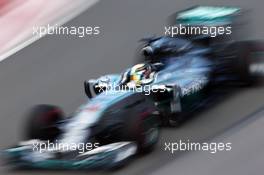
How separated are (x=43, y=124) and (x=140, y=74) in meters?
0.93

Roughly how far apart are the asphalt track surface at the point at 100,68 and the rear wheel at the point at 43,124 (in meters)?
0.31

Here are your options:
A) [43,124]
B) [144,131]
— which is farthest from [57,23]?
[144,131]

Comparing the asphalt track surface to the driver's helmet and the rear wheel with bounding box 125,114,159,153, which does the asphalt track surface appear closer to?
the rear wheel with bounding box 125,114,159,153

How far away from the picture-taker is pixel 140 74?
6.49m

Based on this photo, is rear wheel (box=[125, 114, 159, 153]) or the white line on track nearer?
rear wheel (box=[125, 114, 159, 153])

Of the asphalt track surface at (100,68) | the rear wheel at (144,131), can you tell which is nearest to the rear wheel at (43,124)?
the asphalt track surface at (100,68)

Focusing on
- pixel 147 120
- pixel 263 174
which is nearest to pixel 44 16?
pixel 147 120

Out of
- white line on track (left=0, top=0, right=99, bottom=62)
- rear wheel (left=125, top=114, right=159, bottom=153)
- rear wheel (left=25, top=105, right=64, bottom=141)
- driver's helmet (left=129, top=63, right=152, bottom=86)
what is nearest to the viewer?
rear wheel (left=125, top=114, right=159, bottom=153)

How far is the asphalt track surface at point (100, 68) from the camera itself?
21.2 ft

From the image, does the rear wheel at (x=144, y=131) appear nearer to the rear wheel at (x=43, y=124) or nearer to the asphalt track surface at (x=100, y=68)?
the asphalt track surface at (x=100, y=68)

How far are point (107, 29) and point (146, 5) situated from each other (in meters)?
0.65

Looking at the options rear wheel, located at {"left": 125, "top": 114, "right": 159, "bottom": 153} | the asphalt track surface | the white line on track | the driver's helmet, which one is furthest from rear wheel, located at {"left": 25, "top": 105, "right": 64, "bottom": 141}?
the white line on track

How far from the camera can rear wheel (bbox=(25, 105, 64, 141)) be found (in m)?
6.02

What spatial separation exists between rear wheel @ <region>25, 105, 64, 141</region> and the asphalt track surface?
12.4 inches
